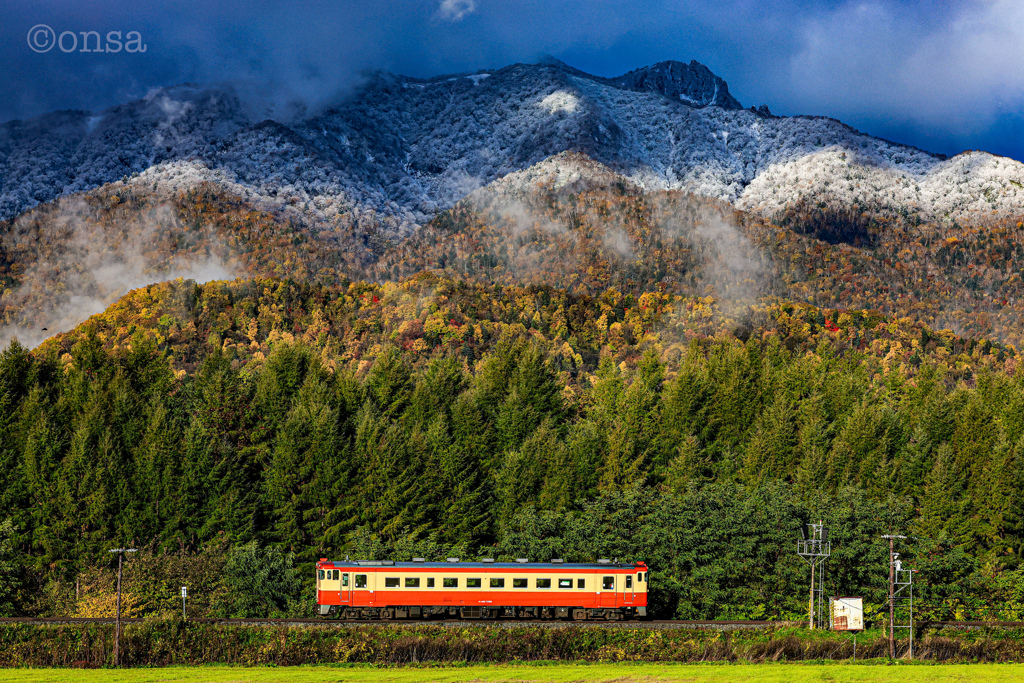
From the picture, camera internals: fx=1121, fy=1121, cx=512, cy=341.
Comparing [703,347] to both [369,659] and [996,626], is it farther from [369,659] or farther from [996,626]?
[369,659]

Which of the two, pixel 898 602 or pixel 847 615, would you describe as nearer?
pixel 847 615

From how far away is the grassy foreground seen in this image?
5044 centimetres

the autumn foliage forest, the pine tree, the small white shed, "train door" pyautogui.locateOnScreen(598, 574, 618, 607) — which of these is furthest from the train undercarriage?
the pine tree

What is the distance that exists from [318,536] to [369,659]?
27.5m

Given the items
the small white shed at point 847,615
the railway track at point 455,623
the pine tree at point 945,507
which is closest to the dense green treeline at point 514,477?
the pine tree at point 945,507

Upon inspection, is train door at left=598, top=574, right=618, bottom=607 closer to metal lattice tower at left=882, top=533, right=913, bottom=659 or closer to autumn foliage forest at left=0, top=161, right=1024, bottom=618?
autumn foliage forest at left=0, top=161, right=1024, bottom=618

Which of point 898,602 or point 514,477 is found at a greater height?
point 514,477

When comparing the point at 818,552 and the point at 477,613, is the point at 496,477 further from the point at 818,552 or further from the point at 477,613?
the point at 818,552

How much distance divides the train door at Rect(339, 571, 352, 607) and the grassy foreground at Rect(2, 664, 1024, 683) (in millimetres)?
8637

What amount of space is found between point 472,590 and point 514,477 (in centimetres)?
2459

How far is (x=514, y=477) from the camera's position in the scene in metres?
89.5

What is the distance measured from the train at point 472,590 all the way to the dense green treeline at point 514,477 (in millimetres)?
11083

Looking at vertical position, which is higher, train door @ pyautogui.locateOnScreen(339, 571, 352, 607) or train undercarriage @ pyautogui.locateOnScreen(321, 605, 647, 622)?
train door @ pyautogui.locateOnScreen(339, 571, 352, 607)


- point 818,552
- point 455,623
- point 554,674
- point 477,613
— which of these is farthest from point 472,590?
point 818,552
